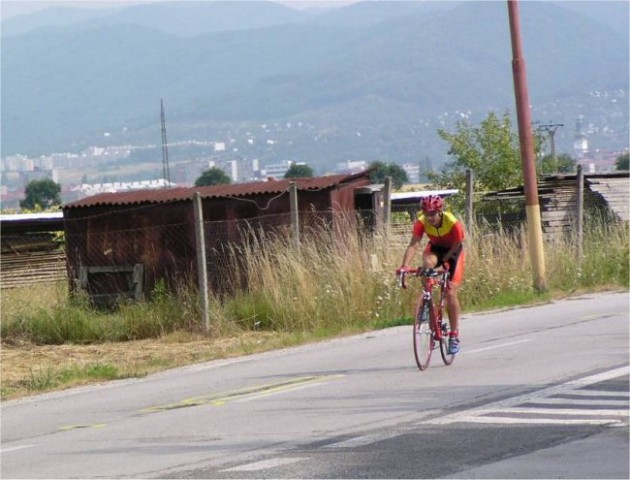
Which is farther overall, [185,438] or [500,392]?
[500,392]

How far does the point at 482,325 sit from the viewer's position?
18078 mm

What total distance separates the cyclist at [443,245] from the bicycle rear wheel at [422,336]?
0.95 feet

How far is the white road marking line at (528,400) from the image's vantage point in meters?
10.2

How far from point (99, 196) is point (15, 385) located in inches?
358

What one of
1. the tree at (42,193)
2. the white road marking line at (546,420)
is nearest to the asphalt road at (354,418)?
the white road marking line at (546,420)

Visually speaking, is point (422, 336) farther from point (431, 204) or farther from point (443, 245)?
point (431, 204)

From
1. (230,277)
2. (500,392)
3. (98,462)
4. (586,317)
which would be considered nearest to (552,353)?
(500,392)

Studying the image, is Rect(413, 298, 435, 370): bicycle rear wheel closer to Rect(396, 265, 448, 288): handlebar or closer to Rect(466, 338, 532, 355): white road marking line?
Rect(396, 265, 448, 288): handlebar

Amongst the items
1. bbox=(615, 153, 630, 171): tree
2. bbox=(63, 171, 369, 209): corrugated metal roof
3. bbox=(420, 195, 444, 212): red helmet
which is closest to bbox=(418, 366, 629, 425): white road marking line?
bbox=(420, 195, 444, 212): red helmet

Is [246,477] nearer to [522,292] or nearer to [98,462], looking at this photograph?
[98,462]

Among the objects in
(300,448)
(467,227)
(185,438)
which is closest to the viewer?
(300,448)

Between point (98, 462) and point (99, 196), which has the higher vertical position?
point (99, 196)

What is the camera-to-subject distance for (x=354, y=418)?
10.7 m

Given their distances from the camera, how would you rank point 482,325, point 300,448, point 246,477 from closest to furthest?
point 246,477 → point 300,448 → point 482,325
